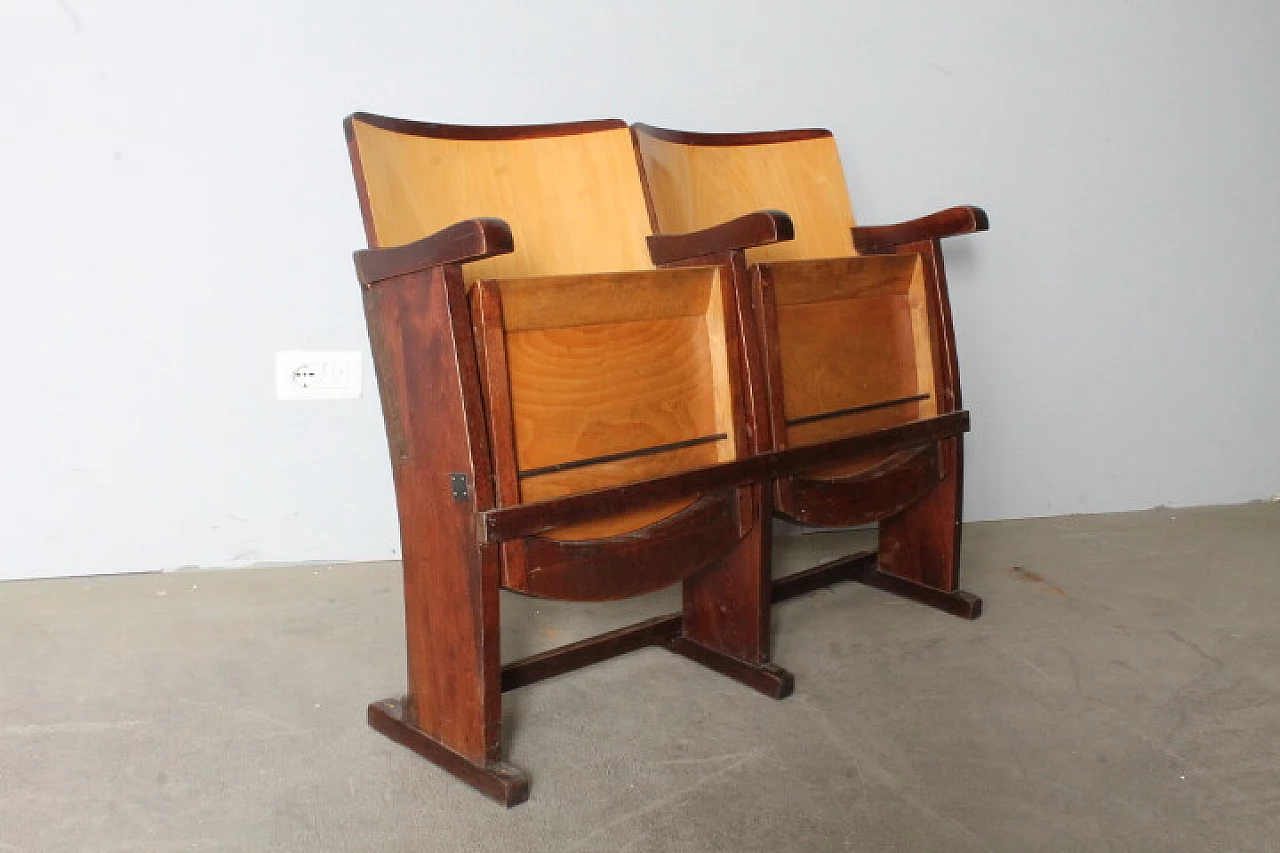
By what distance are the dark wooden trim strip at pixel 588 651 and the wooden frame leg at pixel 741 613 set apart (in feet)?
0.09

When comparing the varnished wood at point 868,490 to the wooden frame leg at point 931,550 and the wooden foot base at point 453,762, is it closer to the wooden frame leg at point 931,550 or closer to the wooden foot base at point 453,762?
the wooden frame leg at point 931,550

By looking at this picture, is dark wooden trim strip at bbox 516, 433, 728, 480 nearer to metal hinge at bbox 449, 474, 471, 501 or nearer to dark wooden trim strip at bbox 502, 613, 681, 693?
metal hinge at bbox 449, 474, 471, 501

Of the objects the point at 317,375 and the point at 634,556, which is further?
the point at 317,375

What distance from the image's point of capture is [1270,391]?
8.59ft

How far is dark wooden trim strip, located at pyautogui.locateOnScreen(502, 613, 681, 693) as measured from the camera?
147 cm

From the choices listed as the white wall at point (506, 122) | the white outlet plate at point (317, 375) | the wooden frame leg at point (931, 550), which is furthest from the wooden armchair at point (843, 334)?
the white outlet plate at point (317, 375)

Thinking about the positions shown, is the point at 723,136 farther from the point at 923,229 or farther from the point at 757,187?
the point at 923,229

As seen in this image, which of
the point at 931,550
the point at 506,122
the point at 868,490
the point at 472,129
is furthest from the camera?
the point at 506,122

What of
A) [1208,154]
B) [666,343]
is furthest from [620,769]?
[1208,154]

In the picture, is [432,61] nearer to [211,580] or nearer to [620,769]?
[211,580]

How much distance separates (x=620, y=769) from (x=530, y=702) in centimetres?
23

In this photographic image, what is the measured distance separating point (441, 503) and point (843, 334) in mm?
727

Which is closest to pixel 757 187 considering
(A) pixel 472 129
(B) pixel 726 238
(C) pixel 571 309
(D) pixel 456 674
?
(B) pixel 726 238

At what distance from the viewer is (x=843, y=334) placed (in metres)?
1.69
